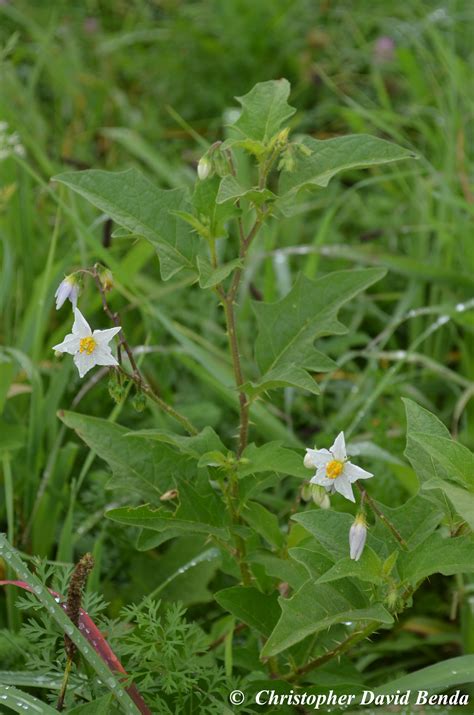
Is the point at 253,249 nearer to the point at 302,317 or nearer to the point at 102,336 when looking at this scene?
the point at 302,317

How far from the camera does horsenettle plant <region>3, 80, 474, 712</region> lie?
1.29 metres

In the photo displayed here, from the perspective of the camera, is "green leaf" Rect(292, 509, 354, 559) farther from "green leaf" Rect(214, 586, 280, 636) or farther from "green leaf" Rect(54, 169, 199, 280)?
"green leaf" Rect(54, 169, 199, 280)

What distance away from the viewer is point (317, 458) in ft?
4.52

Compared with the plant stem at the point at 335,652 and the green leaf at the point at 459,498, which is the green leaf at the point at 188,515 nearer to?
the plant stem at the point at 335,652

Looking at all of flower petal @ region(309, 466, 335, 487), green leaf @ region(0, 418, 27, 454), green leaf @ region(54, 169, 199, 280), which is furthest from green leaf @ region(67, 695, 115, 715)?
green leaf @ region(0, 418, 27, 454)

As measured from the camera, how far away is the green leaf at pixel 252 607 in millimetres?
1479

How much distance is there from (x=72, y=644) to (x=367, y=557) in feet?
1.54

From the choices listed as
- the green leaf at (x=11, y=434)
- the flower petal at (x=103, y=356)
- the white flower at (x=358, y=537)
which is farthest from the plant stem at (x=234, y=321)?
the green leaf at (x=11, y=434)

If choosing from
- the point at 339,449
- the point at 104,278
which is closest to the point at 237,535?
the point at 339,449

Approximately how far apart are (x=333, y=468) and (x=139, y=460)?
14.3 inches

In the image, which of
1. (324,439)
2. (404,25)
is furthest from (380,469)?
(404,25)

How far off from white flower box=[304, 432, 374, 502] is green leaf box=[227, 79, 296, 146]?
51cm

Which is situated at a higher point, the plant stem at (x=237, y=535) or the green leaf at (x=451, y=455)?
the green leaf at (x=451, y=455)

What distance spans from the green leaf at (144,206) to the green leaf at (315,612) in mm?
535
